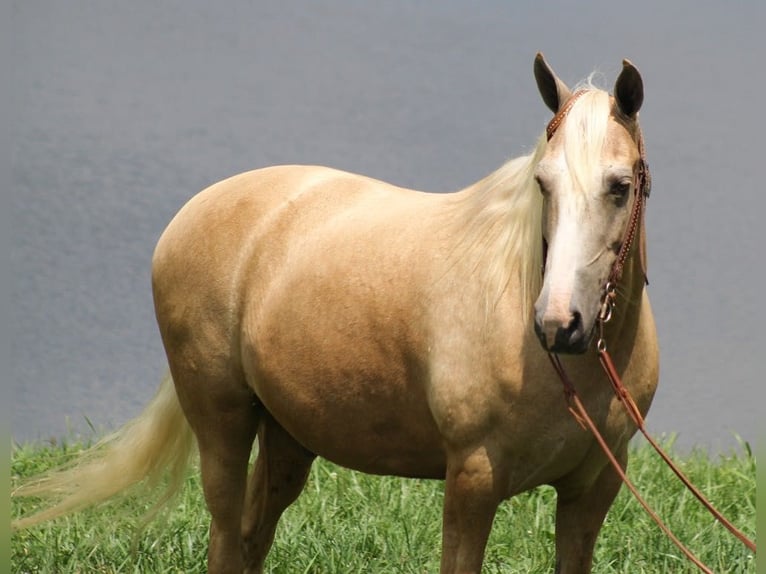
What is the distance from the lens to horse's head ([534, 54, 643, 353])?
2830 millimetres

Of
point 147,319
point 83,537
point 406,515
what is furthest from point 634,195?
point 147,319

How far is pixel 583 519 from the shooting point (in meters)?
3.41

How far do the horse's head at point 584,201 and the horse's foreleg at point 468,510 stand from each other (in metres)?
0.48

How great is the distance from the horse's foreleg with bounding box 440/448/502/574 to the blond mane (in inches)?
14.5

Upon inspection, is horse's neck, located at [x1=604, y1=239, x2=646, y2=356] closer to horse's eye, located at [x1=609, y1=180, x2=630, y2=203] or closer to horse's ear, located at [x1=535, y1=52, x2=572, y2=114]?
horse's eye, located at [x1=609, y1=180, x2=630, y2=203]

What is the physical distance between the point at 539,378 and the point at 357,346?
1.89 feet

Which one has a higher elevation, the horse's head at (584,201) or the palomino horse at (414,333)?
the horse's head at (584,201)

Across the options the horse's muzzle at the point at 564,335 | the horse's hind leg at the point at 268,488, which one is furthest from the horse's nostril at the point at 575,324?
the horse's hind leg at the point at 268,488

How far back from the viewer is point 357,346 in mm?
3525

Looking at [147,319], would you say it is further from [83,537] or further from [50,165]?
[83,537]

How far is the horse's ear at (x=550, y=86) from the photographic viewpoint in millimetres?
3135

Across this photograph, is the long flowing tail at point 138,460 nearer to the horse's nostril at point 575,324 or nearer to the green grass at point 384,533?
the green grass at point 384,533

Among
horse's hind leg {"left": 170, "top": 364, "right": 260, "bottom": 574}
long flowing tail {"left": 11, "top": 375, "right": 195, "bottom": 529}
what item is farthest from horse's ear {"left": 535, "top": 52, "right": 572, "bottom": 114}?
long flowing tail {"left": 11, "top": 375, "right": 195, "bottom": 529}

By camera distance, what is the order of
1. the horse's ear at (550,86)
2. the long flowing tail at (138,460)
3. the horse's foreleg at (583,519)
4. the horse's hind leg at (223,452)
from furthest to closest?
the long flowing tail at (138,460)
the horse's hind leg at (223,452)
the horse's foreleg at (583,519)
the horse's ear at (550,86)
